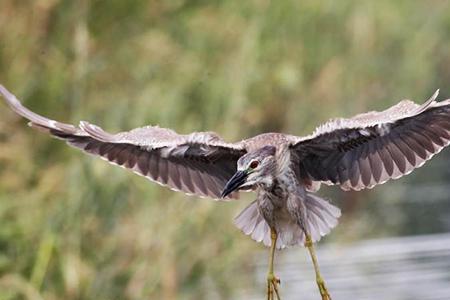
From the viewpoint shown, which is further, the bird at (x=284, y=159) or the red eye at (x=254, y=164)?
the bird at (x=284, y=159)

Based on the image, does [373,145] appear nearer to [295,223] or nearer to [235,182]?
[295,223]

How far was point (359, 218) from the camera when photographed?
1648cm

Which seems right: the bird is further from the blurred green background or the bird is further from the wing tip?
the blurred green background

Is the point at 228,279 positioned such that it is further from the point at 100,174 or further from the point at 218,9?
the point at 218,9

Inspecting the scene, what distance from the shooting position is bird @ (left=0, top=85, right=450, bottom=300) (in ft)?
26.1

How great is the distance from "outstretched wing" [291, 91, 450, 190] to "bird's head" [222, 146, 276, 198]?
11.9 inches

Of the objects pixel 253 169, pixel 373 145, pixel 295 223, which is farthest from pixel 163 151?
pixel 373 145

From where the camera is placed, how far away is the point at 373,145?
8398 millimetres

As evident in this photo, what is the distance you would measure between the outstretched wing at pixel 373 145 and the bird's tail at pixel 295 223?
166 millimetres

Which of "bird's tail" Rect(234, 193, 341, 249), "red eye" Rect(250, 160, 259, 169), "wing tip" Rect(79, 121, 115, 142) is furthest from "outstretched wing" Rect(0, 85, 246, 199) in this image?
"red eye" Rect(250, 160, 259, 169)

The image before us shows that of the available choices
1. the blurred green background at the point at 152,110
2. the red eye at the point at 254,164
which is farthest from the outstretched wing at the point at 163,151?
the blurred green background at the point at 152,110

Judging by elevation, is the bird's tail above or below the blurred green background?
below

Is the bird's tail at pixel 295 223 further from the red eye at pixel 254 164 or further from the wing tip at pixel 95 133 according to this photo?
the wing tip at pixel 95 133

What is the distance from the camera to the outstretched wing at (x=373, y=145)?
7.93 metres
